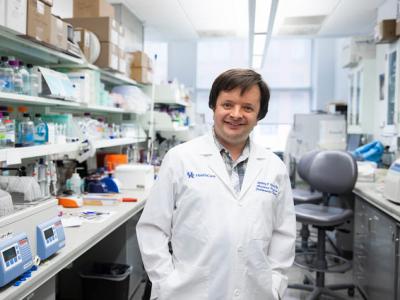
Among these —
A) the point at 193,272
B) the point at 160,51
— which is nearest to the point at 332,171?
the point at 193,272

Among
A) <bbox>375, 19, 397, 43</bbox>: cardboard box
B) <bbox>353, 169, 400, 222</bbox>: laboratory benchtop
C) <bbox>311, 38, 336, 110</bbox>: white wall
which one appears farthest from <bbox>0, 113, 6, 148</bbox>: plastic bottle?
<bbox>311, 38, 336, 110</bbox>: white wall

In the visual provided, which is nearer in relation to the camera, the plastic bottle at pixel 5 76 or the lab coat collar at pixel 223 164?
the lab coat collar at pixel 223 164

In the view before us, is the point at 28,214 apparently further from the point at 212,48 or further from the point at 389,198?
the point at 212,48

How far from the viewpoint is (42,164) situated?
2.21m

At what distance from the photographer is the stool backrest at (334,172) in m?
2.87

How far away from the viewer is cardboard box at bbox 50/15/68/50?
204 cm

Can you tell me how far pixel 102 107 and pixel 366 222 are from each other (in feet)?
6.97

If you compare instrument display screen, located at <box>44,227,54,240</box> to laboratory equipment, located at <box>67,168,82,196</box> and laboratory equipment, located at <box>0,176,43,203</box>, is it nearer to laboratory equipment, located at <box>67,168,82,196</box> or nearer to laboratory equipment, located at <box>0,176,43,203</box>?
laboratory equipment, located at <box>0,176,43,203</box>

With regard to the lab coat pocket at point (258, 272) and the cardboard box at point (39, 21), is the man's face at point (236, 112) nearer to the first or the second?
the lab coat pocket at point (258, 272)

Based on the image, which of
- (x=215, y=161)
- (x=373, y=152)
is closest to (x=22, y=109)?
(x=215, y=161)

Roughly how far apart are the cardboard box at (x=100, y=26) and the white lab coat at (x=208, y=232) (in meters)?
1.82

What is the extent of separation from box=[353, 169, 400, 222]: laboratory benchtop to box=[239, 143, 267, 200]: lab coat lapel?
1091mm

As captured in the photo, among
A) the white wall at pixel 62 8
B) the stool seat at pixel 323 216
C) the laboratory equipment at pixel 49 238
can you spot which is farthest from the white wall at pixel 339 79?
the laboratory equipment at pixel 49 238

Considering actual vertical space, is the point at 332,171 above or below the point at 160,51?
below
